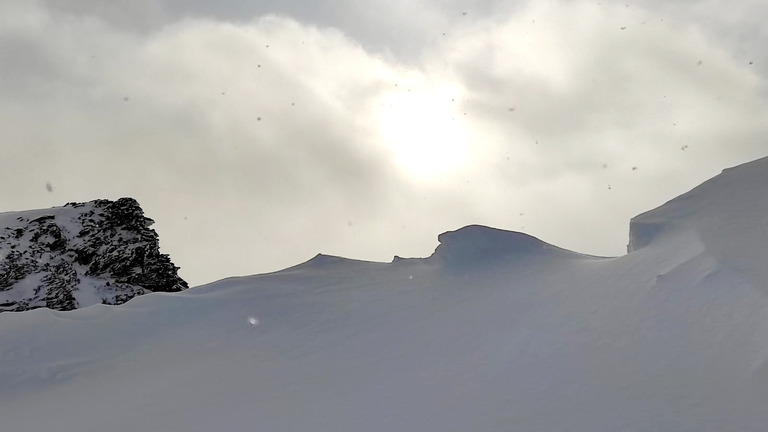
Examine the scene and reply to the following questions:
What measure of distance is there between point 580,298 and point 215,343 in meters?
2.79

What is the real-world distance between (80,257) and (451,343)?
22.3 meters

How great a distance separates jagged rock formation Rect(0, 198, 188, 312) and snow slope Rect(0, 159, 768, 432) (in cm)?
1786

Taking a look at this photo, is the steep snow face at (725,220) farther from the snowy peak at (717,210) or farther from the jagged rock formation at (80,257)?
the jagged rock formation at (80,257)

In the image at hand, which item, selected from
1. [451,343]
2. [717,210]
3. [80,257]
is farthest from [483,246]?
[80,257]

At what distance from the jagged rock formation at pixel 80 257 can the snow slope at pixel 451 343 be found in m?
17.9

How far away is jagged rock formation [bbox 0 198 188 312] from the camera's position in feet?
69.4

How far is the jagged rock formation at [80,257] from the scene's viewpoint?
21141 millimetres

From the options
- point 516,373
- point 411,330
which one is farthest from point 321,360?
point 516,373

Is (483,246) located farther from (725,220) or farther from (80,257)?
(80,257)

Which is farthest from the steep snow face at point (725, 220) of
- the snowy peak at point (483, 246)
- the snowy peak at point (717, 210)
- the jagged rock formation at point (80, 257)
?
the jagged rock formation at point (80, 257)

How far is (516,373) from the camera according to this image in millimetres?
3564

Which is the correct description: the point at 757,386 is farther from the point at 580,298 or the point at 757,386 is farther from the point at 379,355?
the point at 379,355

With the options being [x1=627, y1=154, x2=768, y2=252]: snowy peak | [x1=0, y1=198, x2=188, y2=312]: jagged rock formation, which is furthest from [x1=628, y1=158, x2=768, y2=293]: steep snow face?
[x1=0, y1=198, x2=188, y2=312]: jagged rock formation

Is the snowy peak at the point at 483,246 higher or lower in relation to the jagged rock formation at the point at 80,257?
lower
